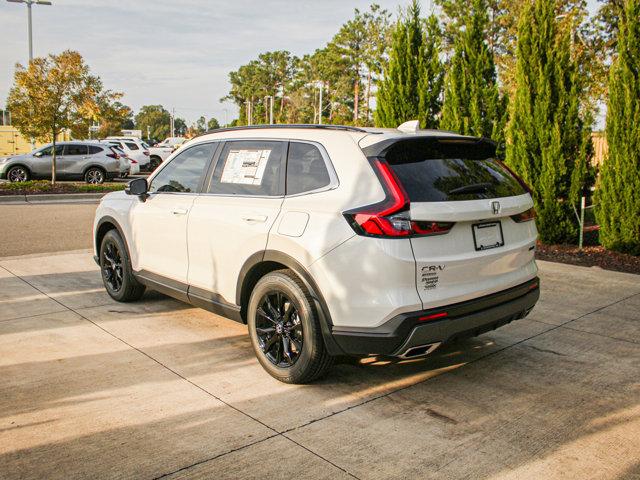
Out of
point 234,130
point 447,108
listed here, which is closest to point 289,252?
point 234,130

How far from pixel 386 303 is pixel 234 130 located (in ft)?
7.45

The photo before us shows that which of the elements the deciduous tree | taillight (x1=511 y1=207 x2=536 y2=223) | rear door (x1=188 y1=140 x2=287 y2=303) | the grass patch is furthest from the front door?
the deciduous tree

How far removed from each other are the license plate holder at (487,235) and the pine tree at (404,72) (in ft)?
30.2

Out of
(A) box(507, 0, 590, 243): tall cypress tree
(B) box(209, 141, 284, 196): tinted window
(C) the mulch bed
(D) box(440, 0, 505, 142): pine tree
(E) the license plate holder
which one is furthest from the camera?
(D) box(440, 0, 505, 142): pine tree

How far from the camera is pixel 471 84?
12195 mm

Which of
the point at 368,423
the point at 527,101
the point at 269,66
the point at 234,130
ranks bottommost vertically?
the point at 368,423

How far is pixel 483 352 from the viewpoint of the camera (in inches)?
194

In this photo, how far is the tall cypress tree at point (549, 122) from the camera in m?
9.87

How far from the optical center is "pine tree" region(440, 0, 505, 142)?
478 inches

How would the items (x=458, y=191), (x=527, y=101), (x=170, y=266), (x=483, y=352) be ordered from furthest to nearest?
(x=527, y=101), (x=170, y=266), (x=483, y=352), (x=458, y=191)

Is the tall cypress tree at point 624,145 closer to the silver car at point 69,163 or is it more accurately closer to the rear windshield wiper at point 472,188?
the rear windshield wiper at point 472,188

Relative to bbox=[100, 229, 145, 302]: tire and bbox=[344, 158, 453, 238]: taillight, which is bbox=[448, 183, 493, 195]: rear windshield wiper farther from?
bbox=[100, 229, 145, 302]: tire

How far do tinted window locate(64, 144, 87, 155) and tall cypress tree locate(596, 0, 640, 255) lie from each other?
62.6 feet

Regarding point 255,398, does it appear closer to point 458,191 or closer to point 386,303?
point 386,303
